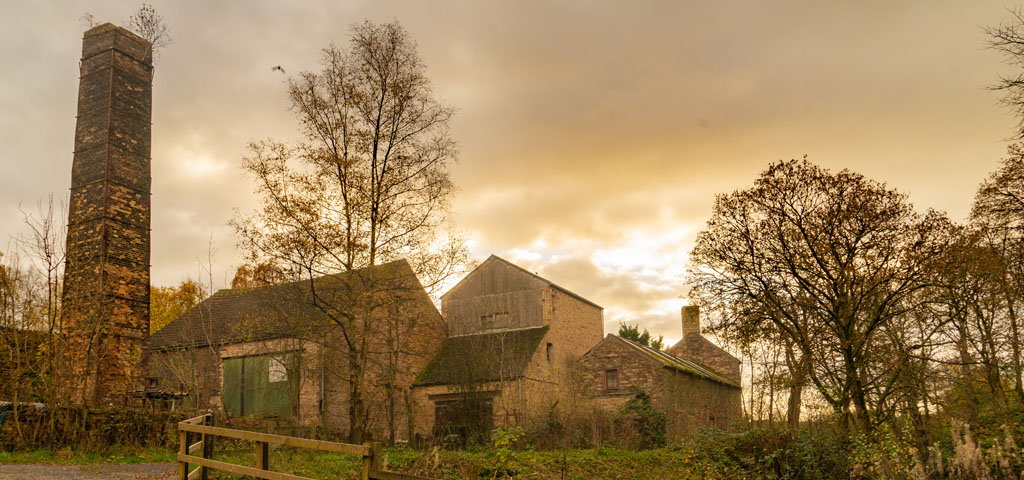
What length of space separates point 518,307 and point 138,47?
63.1ft

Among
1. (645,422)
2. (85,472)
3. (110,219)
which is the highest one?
(110,219)

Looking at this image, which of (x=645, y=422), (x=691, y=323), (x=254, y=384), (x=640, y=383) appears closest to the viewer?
(x=645, y=422)

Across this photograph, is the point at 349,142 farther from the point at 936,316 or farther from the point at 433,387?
the point at 936,316

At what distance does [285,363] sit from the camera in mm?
25234

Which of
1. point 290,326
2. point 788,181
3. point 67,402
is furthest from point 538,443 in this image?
point 67,402

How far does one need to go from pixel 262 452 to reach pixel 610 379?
2331 centimetres

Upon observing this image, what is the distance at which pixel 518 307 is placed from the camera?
112 ft

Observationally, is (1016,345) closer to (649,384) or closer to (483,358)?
(649,384)

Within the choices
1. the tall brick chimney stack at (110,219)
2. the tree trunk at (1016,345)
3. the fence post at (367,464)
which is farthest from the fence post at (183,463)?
the tree trunk at (1016,345)

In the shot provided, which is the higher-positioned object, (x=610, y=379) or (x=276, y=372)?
(x=276, y=372)

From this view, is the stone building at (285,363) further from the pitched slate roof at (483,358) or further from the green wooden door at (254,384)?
the pitched slate roof at (483,358)

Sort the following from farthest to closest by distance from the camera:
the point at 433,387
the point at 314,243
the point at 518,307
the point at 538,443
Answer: the point at 518,307
the point at 433,387
the point at 538,443
the point at 314,243

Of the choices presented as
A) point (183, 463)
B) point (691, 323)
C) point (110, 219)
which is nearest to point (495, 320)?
point (691, 323)

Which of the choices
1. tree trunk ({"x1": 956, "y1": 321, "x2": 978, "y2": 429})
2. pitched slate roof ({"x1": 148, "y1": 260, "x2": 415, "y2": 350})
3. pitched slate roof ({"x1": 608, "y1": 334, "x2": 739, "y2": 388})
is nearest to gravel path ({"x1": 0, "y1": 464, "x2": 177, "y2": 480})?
pitched slate roof ({"x1": 148, "y1": 260, "x2": 415, "y2": 350})
